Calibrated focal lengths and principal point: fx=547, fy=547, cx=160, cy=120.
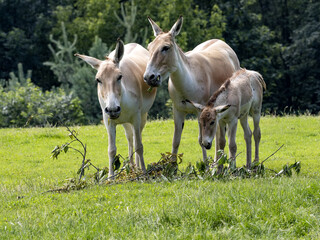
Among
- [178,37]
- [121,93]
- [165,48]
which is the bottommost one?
[178,37]

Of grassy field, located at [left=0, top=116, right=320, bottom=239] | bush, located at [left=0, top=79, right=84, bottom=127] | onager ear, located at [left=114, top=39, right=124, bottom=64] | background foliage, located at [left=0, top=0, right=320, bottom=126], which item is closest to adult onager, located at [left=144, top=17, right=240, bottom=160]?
onager ear, located at [left=114, top=39, right=124, bottom=64]

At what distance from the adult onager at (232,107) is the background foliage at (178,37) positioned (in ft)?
70.2

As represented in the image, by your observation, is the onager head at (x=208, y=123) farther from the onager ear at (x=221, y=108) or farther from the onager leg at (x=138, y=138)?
the onager leg at (x=138, y=138)

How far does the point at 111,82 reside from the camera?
8305 mm

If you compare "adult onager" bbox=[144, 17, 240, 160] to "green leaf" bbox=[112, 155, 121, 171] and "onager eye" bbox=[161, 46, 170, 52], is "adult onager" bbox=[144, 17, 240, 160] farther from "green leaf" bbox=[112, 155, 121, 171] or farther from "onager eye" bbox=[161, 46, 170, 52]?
"green leaf" bbox=[112, 155, 121, 171]

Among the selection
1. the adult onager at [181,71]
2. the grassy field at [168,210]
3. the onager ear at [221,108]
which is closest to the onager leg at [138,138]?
the adult onager at [181,71]

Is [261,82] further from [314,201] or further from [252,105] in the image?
[314,201]

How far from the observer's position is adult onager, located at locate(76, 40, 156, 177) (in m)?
8.27

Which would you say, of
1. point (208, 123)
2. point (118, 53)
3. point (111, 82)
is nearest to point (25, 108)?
point (118, 53)

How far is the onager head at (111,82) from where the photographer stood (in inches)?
316

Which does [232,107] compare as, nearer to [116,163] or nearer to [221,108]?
[221,108]

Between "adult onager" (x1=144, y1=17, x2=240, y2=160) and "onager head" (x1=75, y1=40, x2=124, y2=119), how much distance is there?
474mm

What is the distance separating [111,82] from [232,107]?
2.01m

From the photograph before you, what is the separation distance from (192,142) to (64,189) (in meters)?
6.83
